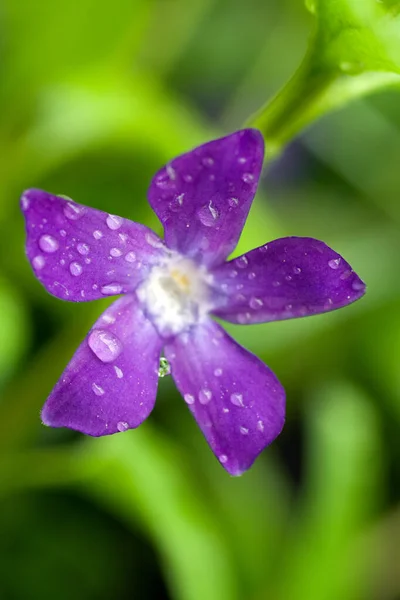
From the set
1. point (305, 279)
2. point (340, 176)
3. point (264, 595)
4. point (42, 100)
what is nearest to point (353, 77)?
point (305, 279)

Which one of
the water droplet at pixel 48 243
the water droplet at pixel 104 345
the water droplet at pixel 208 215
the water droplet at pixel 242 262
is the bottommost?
the water droplet at pixel 104 345

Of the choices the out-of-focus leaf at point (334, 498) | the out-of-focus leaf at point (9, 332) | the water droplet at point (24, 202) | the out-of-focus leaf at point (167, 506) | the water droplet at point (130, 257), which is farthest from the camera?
the out-of-focus leaf at point (334, 498)

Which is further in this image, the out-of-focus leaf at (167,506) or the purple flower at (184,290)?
the out-of-focus leaf at (167,506)

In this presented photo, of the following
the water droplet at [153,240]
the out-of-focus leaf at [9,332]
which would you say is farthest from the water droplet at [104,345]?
the out-of-focus leaf at [9,332]

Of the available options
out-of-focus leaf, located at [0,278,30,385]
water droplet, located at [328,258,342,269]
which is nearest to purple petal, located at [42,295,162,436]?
water droplet, located at [328,258,342,269]

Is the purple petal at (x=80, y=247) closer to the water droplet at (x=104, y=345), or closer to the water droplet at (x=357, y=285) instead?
the water droplet at (x=104, y=345)

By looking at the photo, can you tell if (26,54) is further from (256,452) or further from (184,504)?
(256,452)
